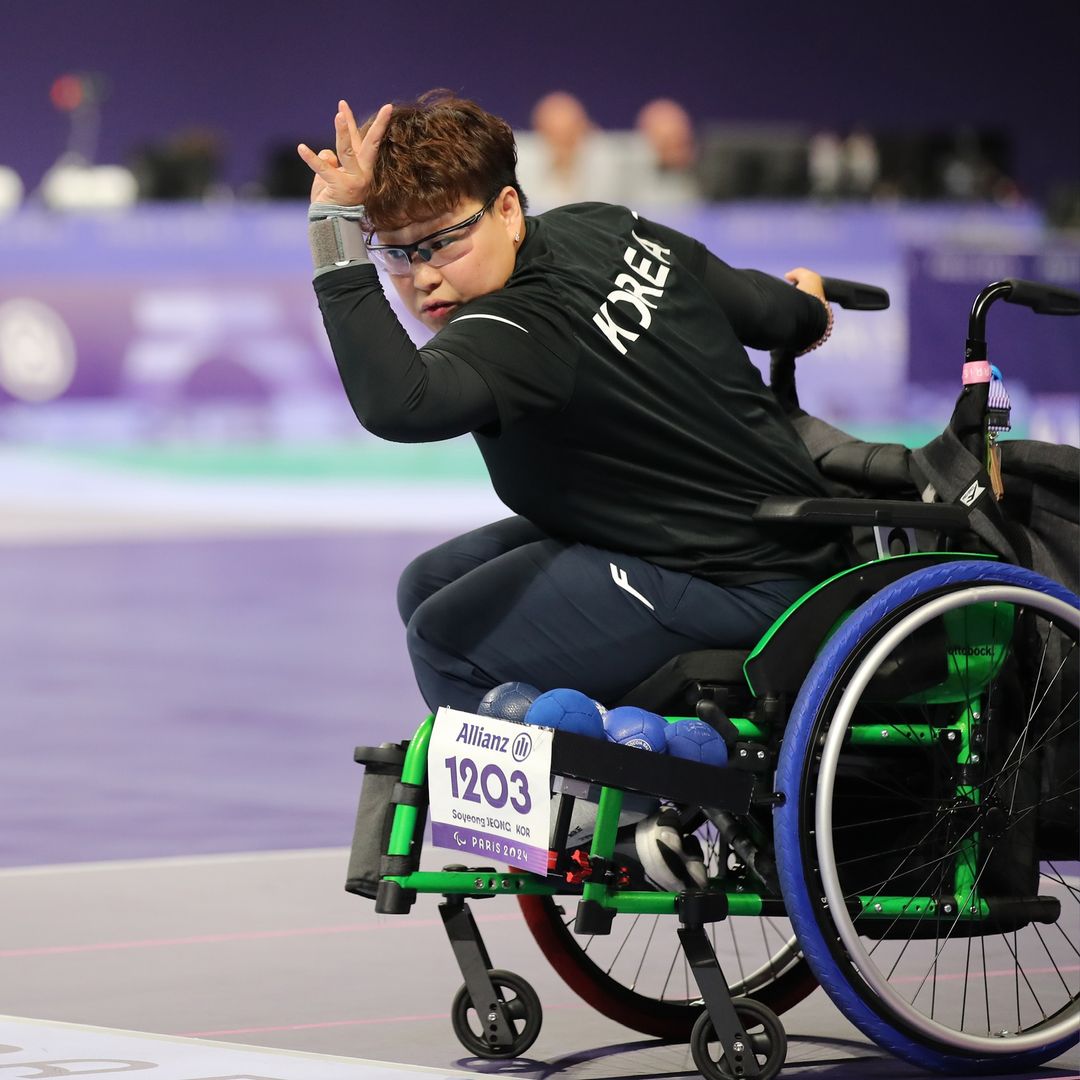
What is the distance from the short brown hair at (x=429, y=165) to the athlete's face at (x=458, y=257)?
18mm

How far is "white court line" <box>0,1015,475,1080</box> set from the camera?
2.91 metres

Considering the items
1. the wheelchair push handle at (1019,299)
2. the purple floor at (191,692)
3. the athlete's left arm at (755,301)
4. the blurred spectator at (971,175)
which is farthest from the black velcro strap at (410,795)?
the blurred spectator at (971,175)

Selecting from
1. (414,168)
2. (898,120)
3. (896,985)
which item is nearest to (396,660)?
(896,985)

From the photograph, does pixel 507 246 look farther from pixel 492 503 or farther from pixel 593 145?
pixel 593 145

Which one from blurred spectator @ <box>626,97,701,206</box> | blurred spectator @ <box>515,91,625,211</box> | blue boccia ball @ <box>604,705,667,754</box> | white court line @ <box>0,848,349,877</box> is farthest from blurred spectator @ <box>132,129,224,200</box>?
blue boccia ball @ <box>604,705,667,754</box>

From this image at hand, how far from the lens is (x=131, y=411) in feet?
44.1

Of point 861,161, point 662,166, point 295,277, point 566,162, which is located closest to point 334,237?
point 295,277

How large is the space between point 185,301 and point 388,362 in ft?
35.5

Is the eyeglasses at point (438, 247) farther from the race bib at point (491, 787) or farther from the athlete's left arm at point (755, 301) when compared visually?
the race bib at point (491, 787)

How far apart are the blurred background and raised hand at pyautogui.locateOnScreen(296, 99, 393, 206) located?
7.18ft

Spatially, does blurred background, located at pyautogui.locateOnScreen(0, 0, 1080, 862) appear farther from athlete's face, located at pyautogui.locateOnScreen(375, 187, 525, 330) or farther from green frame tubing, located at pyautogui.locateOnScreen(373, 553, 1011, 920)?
athlete's face, located at pyautogui.locateOnScreen(375, 187, 525, 330)

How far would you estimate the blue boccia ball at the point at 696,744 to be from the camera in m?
2.87

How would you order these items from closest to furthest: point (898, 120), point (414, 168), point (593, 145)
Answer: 1. point (414, 168)
2. point (593, 145)
3. point (898, 120)

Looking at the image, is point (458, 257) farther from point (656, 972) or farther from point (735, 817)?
point (656, 972)
